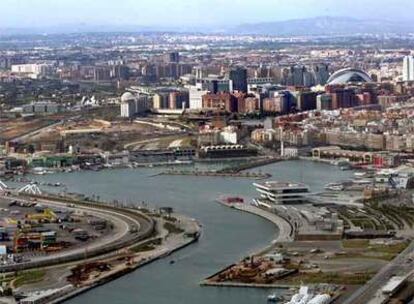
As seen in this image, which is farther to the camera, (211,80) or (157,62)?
(157,62)

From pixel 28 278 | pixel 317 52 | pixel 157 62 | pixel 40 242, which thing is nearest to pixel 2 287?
pixel 28 278

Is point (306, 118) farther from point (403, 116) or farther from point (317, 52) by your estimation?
point (317, 52)

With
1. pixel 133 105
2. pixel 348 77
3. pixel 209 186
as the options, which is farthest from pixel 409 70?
pixel 209 186

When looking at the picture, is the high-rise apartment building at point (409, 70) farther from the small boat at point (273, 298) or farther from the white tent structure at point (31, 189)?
the small boat at point (273, 298)

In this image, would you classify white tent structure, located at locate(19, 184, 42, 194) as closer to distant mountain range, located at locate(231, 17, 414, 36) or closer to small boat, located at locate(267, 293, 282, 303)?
small boat, located at locate(267, 293, 282, 303)

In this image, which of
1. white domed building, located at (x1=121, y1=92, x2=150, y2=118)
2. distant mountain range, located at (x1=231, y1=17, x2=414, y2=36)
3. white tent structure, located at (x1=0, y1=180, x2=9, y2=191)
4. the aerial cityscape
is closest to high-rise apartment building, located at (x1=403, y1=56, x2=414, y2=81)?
the aerial cityscape

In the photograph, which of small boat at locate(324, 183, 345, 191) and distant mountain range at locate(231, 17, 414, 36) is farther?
distant mountain range at locate(231, 17, 414, 36)
